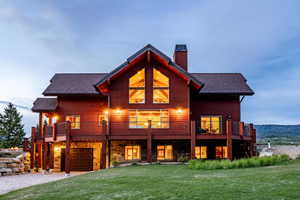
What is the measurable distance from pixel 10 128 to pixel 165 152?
19858 millimetres

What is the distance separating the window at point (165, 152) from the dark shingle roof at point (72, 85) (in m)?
5.67

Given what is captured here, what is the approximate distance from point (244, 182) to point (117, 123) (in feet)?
40.6

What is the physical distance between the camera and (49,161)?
22.6 meters

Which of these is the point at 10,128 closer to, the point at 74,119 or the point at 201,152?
the point at 74,119

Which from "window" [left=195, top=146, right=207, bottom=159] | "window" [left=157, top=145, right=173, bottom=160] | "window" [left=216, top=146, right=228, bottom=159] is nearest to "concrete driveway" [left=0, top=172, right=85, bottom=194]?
"window" [left=157, top=145, right=173, bottom=160]

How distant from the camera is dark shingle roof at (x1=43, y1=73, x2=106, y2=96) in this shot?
22578mm

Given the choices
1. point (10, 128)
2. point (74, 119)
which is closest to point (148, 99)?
point (74, 119)

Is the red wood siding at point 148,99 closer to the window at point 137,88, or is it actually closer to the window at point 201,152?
the window at point 137,88

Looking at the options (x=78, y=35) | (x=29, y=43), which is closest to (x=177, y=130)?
(x=29, y=43)

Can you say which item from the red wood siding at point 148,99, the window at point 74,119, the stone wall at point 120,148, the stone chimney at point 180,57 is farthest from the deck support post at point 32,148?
the stone chimney at point 180,57

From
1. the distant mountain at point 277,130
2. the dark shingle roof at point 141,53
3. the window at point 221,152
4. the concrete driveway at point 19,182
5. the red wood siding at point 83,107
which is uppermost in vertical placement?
the dark shingle roof at point 141,53

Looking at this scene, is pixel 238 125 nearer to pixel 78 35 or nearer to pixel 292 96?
pixel 78 35

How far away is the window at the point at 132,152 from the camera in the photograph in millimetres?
21234

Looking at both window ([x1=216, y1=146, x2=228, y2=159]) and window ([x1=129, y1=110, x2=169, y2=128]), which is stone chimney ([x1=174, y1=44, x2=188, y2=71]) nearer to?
window ([x1=129, y1=110, x2=169, y2=128])
